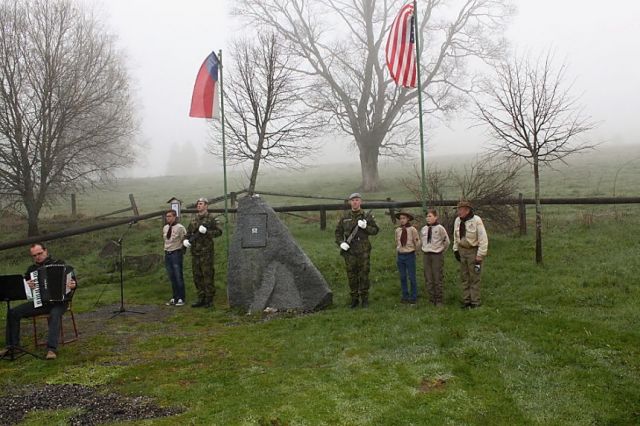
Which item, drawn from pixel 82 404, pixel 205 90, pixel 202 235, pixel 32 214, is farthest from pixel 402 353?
pixel 32 214

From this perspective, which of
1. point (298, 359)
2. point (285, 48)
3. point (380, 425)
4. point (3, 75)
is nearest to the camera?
point (380, 425)

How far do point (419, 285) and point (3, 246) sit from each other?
9489mm

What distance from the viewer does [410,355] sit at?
683cm

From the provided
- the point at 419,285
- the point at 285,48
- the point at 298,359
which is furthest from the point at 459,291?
the point at 285,48

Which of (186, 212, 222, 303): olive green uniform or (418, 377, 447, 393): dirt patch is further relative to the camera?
(186, 212, 222, 303): olive green uniform

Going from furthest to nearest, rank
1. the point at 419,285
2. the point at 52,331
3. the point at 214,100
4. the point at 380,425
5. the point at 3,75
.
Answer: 1. the point at 3,75
2. the point at 214,100
3. the point at 419,285
4. the point at 52,331
5. the point at 380,425

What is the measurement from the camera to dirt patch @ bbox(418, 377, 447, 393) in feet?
18.7

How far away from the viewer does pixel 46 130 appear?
18.2 meters

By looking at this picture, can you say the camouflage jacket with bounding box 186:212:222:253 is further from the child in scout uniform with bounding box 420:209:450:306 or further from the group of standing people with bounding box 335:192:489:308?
the child in scout uniform with bounding box 420:209:450:306

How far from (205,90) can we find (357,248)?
17.1 ft

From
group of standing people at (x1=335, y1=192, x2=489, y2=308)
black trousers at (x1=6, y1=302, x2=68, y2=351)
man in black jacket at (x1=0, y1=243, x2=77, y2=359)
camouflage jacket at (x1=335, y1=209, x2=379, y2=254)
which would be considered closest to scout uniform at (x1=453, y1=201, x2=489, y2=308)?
group of standing people at (x1=335, y1=192, x2=489, y2=308)

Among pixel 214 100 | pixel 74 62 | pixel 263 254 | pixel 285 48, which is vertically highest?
pixel 285 48

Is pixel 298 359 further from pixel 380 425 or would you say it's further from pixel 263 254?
pixel 263 254

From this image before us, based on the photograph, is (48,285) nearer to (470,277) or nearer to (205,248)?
(205,248)
